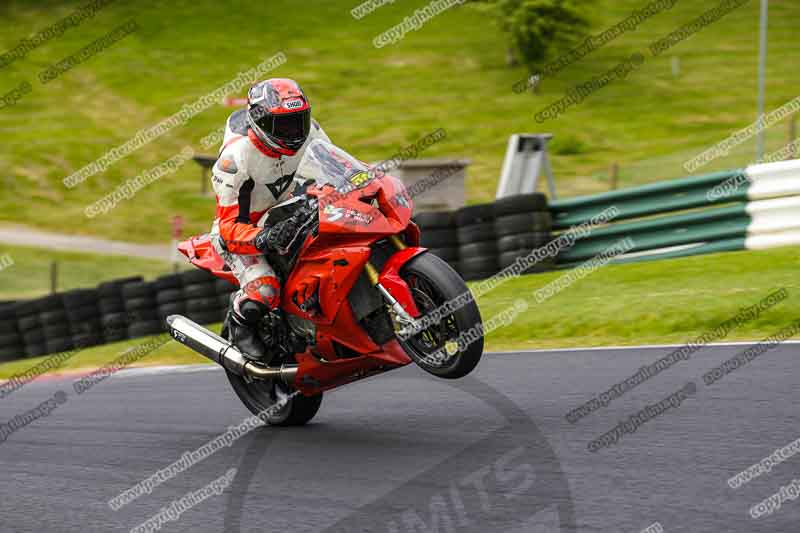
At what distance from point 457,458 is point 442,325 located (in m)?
0.76

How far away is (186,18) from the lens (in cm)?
6225

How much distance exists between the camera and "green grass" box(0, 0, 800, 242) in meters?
37.4

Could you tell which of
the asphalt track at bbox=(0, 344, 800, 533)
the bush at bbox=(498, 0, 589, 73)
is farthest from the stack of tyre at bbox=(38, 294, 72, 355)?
the bush at bbox=(498, 0, 589, 73)

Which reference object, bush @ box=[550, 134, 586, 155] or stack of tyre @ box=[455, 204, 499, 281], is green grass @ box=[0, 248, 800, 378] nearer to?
stack of tyre @ box=[455, 204, 499, 281]

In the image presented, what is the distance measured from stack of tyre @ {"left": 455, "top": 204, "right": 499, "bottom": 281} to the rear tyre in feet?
17.4

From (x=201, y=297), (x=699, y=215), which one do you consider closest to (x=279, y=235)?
(x=699, y=215)

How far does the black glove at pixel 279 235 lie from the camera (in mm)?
5750

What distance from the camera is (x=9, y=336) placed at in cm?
1620

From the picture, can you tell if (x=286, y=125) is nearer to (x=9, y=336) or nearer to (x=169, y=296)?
(x=169, y=296)

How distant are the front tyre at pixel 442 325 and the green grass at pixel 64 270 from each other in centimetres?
2223

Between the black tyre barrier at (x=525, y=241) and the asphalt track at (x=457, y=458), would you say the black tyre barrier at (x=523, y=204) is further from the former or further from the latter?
the asphalt track at (x=457, y=458)

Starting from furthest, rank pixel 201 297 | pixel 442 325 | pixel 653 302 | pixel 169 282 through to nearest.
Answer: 1. pixel 169 282
2. pixel 201 297
3. pixel 653 302
4. pixel 442 325

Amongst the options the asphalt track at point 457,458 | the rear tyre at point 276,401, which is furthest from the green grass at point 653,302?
the rear tyre at point 276,401

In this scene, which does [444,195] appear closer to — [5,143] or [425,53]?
[5,143]
